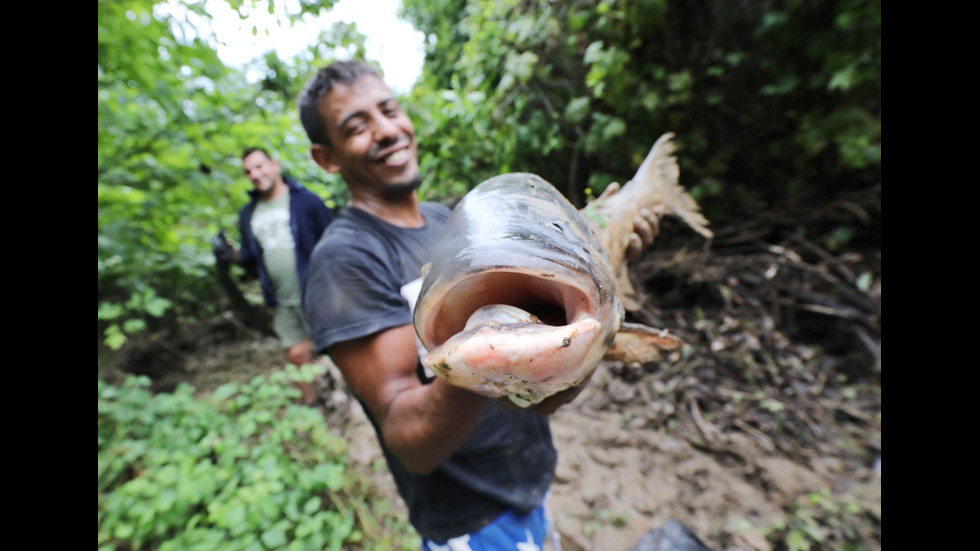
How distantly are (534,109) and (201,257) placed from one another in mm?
3800

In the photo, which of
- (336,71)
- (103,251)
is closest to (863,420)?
(336,71)

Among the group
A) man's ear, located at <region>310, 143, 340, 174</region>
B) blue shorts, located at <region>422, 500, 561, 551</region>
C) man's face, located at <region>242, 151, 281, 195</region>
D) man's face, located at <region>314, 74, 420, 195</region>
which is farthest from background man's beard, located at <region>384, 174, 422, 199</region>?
man's face, located at <region>242, 151, 281, 195</region>

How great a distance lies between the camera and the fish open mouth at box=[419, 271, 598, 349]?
58 cm

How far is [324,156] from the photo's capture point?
1.55 meters

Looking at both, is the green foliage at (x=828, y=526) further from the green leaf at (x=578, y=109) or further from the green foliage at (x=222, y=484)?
the green leaf at (x=578, y=109)

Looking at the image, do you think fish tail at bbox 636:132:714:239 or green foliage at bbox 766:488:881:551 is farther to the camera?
green foliage at bbox 766:488:881:551

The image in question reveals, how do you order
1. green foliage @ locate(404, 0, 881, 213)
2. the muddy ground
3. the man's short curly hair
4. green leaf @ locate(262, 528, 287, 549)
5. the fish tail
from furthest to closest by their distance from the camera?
green foliage @ locate(404, 0, 881, 213), the muddy ground, green leaf @ locate(262, 528, 287, 549), the fish tail, the man's short curly hair

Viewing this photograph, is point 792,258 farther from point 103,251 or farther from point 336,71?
point 103,251

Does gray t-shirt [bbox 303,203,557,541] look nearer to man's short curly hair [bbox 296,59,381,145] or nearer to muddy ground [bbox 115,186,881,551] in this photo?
man's short curly hair [bbox 296,59,381,145]

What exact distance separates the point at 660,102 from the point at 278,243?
10.8 feet

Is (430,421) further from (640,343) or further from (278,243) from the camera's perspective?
(278,243)

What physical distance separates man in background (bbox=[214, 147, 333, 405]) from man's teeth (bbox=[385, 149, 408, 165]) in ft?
5.97
